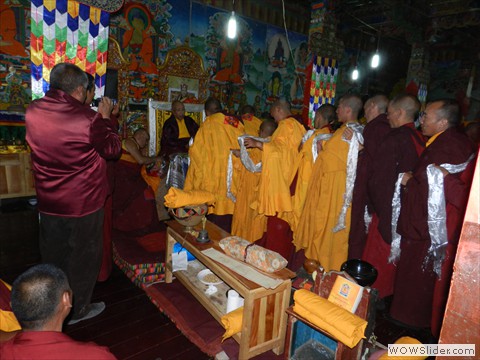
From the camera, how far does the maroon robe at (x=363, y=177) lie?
3.30 meters

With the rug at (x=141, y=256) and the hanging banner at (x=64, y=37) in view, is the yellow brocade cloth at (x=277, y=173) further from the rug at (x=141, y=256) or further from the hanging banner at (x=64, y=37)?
the hanging banner at (x=64, y=37)

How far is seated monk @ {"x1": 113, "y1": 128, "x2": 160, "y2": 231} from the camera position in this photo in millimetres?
4613

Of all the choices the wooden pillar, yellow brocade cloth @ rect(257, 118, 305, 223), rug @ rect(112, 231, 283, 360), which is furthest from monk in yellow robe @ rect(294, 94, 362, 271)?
the wooden pillar

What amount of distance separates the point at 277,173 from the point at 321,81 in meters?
4.18

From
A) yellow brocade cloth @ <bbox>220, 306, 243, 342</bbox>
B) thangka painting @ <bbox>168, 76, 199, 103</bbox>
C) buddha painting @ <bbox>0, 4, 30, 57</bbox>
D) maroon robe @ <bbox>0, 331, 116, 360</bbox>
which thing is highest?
buddha painting @ <bbox>0, 4, 30, 57</bbox>

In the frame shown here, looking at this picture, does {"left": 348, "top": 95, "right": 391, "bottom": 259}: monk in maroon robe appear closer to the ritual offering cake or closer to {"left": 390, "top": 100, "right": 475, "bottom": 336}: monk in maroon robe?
{"left": 390, "top": 100, "right": 475, "bottom": 336}: monk in maroon robe

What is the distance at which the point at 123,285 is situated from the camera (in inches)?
136

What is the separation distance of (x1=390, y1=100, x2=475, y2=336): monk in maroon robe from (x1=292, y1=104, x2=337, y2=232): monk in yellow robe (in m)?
1.03

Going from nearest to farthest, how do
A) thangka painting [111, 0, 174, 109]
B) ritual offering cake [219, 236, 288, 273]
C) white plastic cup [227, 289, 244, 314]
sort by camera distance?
ritual offering cake [219, 236, 288, 273]
white plastic cup [227, 289, 244, 314]
thangka painting [111, 0, 174, 109]

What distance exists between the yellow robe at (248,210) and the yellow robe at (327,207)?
1.92ft

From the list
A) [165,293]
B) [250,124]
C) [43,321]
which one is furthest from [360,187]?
[43,321]

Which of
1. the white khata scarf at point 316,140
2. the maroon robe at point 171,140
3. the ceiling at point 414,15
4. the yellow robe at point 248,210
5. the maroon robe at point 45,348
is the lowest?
the yellow robe at point 248,210

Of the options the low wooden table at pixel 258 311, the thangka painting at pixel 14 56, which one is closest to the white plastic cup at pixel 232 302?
the low wooden table at pixel 258 311

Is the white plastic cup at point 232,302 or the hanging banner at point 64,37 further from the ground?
the hanging banner at point 64,37
